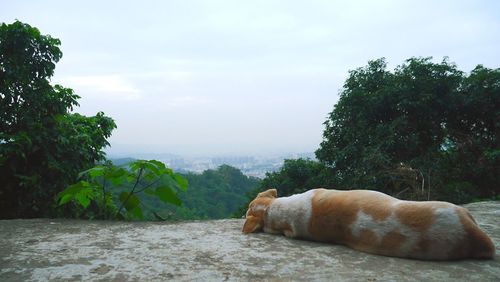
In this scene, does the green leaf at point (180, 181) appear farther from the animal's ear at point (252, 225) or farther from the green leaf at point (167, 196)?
the animal's ear at point (252, 225)

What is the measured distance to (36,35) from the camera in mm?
4395

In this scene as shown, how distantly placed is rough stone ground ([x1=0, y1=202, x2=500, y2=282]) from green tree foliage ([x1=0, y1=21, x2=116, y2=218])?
4.35ft

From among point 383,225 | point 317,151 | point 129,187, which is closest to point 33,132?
point 129,187

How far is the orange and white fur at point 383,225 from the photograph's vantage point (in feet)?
6.27

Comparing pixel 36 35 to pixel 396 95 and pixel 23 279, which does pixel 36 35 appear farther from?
pixel 396 95

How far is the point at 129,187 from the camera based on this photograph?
351 cm

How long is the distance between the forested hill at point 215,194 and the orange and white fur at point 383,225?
12.3 metres

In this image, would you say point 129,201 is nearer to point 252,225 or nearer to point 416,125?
point 252,225

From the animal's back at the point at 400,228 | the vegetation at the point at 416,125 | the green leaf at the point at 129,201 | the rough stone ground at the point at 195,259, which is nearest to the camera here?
the rough stone ground at the point at 195,259

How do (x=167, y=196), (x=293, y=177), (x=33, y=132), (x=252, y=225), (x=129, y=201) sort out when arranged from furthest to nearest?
1. (x=293, y=177)
2. (x=33, y=132)
3. (x=129, y=201)
4. (x=167, y=196)
5. (x=252, y=225)

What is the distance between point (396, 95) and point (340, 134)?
8.32 feet

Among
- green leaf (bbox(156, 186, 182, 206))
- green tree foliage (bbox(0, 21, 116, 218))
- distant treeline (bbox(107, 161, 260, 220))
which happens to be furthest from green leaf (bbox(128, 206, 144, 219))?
distant treeline (bbox(107, 161, 260, 220))

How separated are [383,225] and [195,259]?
1.15m

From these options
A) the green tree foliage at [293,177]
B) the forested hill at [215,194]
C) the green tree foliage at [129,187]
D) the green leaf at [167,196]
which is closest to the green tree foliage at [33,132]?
the green tree foliage at [129,187]
